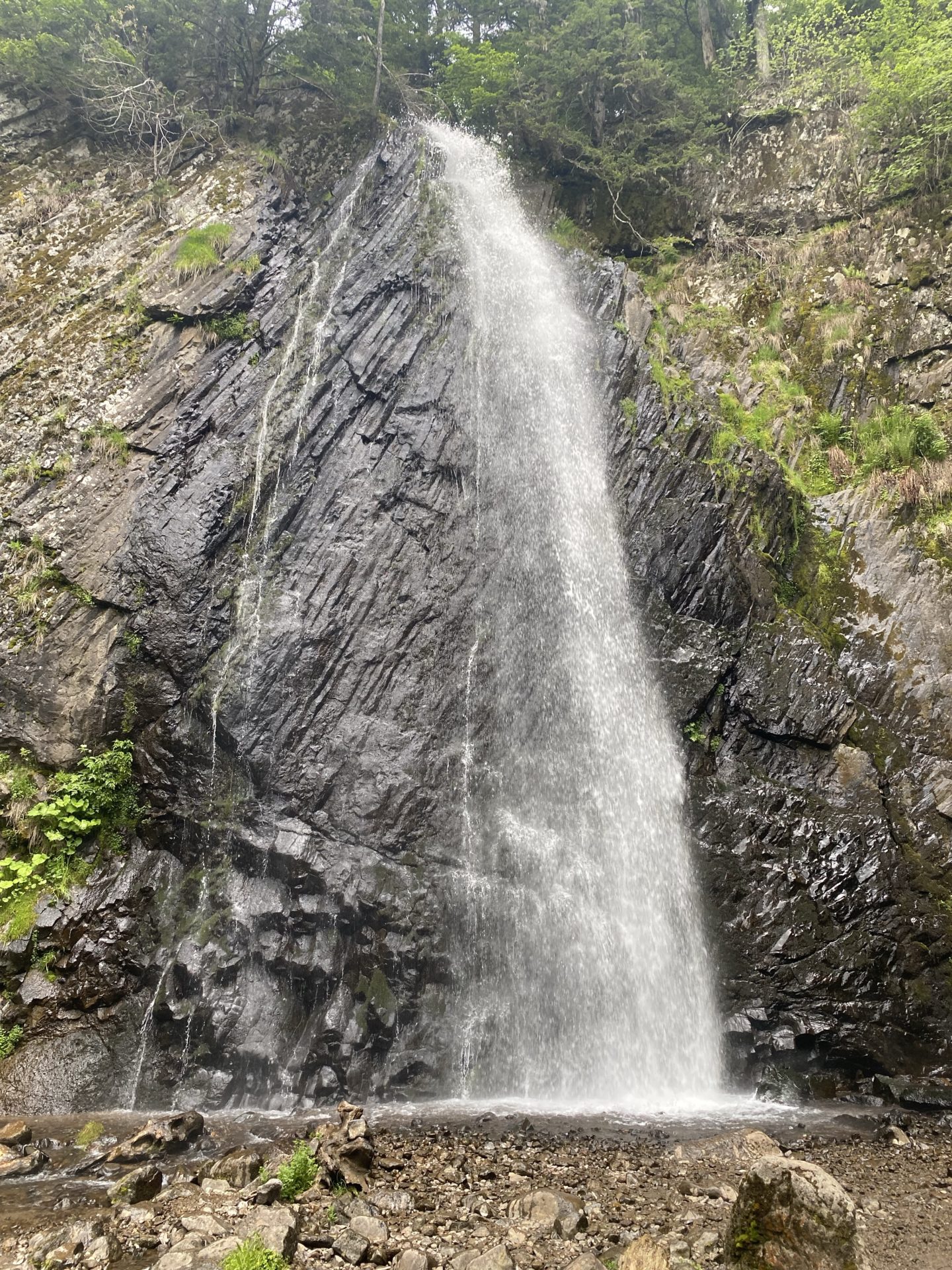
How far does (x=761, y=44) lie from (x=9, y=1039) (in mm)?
28623

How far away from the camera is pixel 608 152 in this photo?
1952cm

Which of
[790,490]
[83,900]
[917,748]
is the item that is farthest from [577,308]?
[83,900]

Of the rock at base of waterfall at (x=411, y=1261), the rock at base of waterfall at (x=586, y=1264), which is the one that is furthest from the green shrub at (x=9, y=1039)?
the rock at base of waterfall at (x=586, y=1264)

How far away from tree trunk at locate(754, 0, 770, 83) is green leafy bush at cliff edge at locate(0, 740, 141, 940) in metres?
24.2

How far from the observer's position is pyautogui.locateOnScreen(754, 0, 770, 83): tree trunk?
20656 millimetres

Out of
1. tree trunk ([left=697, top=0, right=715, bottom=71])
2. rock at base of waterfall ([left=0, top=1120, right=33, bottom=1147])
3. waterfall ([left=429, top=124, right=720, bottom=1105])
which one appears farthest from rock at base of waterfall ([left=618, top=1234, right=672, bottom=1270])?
tree trunk ([left=697, top=0, right=715, bottom=71])

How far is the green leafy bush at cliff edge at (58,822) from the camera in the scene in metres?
9.97

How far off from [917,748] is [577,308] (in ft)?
38.0

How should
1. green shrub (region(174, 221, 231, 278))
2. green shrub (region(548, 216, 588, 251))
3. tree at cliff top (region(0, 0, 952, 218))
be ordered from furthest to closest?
green shrub (region(548, 216, 588, 251)) → tree at cliff top (region(0, 0, 952, 218)) → green shrub (region(174, 221, 231, 278))

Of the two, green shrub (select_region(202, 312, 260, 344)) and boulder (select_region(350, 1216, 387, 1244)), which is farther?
green shrub (select_region(202, 312, 260, 344))

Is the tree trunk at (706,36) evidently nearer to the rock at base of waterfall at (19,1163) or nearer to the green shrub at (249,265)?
the green shrub at (249,265)

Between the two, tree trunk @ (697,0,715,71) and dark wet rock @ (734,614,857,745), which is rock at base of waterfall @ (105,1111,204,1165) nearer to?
dark wet rock @ (734,614,857,745)

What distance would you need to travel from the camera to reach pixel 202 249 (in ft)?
49.7

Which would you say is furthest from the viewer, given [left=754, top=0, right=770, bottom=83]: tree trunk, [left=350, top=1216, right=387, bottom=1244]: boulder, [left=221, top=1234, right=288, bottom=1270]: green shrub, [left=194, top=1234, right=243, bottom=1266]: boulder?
[left=754, top=0, right=770, bottom=83]: tree trunk
